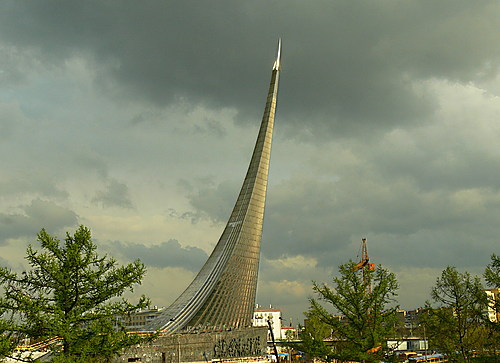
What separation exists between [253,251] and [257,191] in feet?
23.9

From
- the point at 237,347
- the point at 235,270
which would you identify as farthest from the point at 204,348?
the point at 235,270

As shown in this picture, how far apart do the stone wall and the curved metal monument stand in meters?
3.15

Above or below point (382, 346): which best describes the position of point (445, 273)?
above

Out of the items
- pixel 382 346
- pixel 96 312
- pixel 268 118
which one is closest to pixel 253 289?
pixel 268 118

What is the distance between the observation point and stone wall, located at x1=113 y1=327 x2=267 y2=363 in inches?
1298

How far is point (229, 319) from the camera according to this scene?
159ft

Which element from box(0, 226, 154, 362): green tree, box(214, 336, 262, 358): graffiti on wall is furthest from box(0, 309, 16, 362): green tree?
box(214, 336, 262, 358): graffiti on wall

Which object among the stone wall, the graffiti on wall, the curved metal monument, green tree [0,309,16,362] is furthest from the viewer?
the curved metal monument

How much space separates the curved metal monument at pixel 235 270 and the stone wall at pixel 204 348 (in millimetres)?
3147

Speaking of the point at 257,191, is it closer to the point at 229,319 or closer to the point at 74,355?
the point at 229,319

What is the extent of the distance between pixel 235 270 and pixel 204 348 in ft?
45.3

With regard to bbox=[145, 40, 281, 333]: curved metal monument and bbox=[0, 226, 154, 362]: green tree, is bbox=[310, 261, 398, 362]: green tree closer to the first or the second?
bbox=[0, 226, 154, 362]: green tree

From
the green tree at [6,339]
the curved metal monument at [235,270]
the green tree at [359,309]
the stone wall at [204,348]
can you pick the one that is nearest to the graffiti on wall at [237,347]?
the stone wall at [204,348]

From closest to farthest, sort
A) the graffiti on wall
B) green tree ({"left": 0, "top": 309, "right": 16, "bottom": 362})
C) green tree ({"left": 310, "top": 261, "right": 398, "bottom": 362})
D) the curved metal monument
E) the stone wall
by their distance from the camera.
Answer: green tree ({"left": 0, "top": 309, "right": 16, "bottom": 362}) → green tree ({"left": 310, "top": 261, "right": 398, "bottom": 362}) → the stone wall → the graffiti on wall → the curved metal monument
